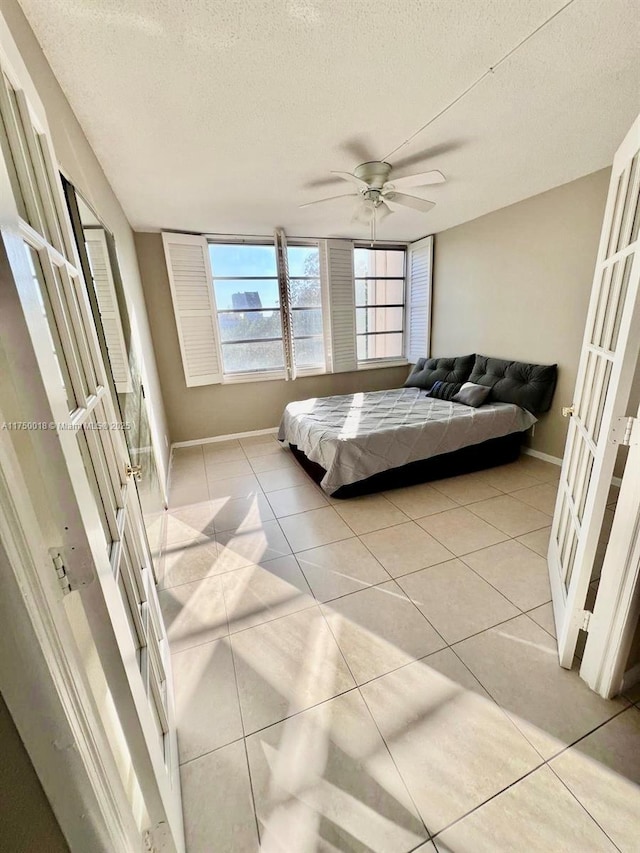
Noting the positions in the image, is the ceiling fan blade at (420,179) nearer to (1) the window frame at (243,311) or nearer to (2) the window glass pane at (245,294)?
(1) the window frame at (243,311)

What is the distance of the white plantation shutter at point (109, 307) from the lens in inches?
72.9

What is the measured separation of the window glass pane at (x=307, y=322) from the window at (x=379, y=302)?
1.96 ft

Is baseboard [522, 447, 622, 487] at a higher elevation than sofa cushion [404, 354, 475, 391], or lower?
lower

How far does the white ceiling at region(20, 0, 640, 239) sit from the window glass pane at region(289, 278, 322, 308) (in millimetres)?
1750

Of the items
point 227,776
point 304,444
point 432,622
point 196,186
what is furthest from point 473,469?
point 196,186

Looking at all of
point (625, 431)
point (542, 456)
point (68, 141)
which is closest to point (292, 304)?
point (68, 141)

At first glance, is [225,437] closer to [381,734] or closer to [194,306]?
[194,306]

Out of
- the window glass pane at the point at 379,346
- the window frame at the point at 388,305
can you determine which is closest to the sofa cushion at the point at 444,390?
the window frame at the point at 388,305

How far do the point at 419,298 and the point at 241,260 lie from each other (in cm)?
240

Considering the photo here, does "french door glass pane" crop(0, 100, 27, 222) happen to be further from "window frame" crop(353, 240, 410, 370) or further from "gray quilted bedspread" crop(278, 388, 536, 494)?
"window frame" crop(353, 240, 410, 370)

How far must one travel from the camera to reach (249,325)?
4.33 metres

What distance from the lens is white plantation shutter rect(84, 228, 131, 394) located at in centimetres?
185

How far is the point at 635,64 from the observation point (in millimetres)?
1518

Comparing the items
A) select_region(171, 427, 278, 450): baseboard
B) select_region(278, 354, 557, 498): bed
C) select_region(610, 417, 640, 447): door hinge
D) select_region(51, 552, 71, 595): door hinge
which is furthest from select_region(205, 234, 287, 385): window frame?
select_region(51, 552, 71, 595): door hinge
